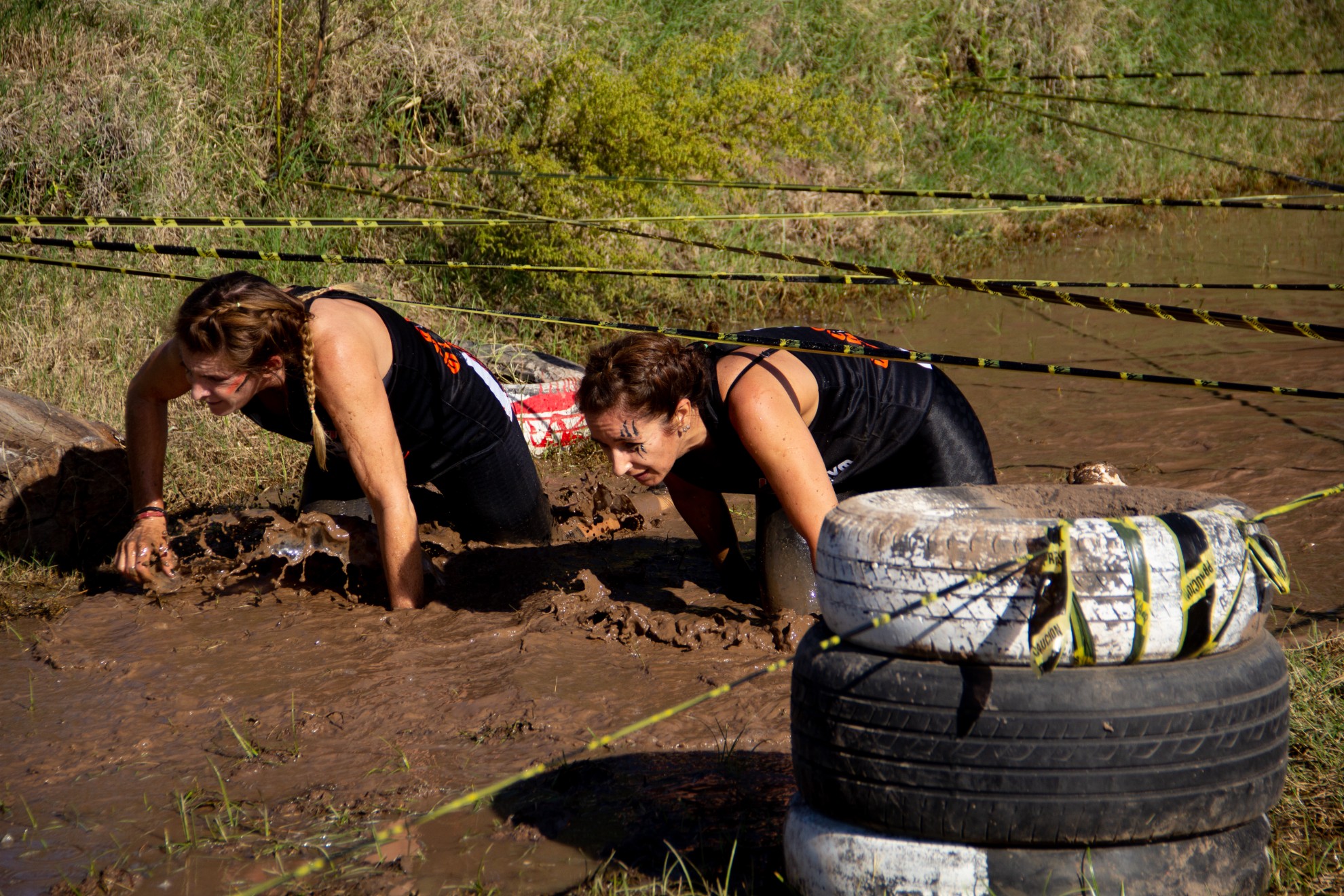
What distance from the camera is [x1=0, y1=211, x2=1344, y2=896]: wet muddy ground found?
9.05ft

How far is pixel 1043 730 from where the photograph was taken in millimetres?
1978

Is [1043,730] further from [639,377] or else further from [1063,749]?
[639,377]

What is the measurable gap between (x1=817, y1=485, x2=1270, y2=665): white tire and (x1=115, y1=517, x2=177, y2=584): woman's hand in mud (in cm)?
303

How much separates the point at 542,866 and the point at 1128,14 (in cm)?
1395

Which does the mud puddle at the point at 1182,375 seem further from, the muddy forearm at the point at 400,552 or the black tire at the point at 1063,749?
the muddy forearm at the point at 400,552

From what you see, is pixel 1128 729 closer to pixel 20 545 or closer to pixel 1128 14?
pixel 20 545

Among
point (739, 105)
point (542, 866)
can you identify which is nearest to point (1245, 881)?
point (542, 866)

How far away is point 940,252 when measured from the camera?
33.8ft

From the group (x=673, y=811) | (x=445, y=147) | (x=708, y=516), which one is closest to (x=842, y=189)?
(x=708, y=516)

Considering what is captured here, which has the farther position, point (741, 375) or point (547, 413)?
point (547, 413)

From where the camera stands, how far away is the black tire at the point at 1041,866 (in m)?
2.01

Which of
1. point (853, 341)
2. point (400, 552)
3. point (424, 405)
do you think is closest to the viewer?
point (853, 341)

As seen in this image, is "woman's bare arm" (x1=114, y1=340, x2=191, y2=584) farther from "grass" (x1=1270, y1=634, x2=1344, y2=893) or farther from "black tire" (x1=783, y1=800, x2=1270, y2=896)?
"grass" (x1=1270, y1=634, x2=1344, y2=893)

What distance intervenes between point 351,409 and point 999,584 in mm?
2494
